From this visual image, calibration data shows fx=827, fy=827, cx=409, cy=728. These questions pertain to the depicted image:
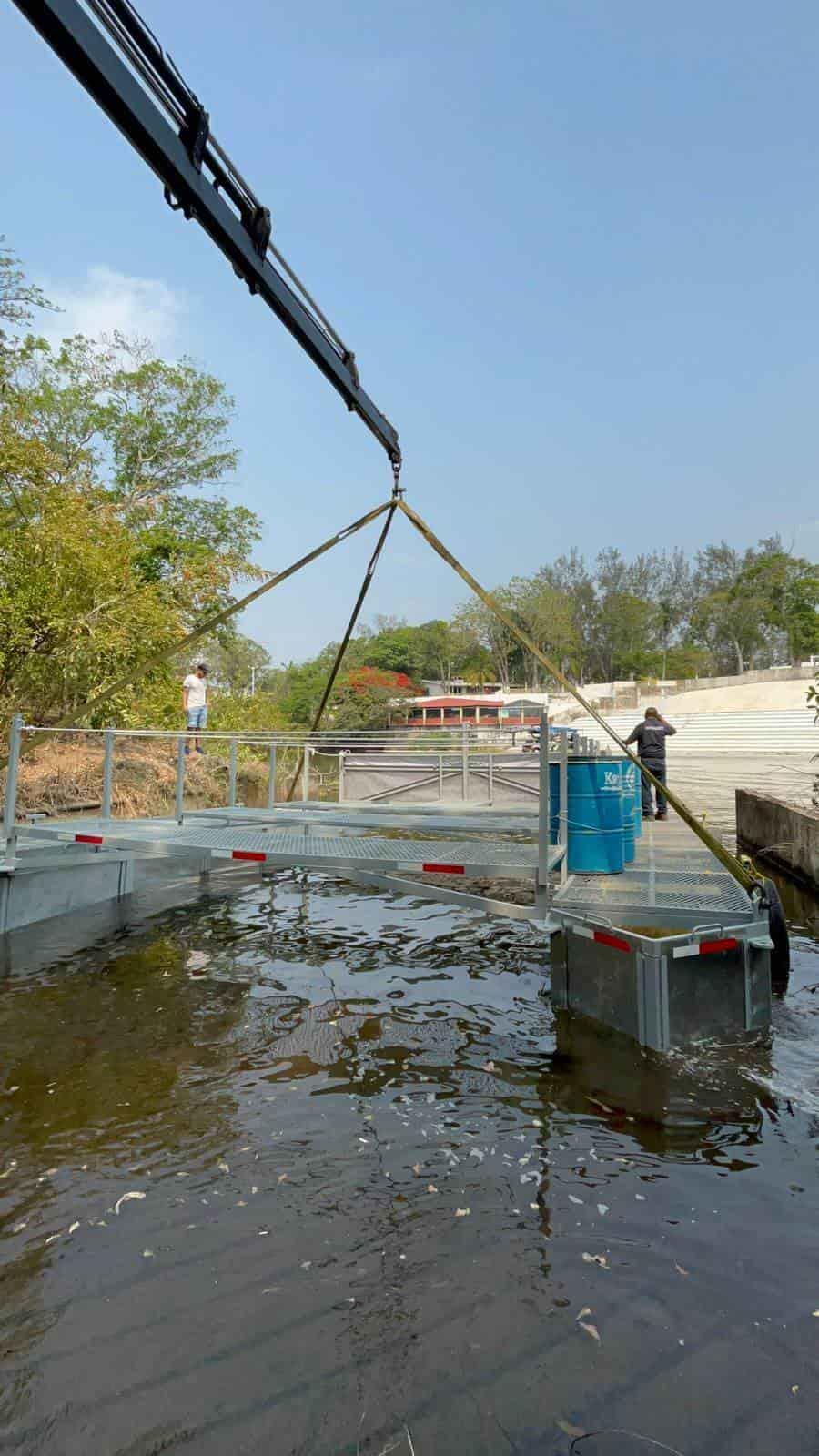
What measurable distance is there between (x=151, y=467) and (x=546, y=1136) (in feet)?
102

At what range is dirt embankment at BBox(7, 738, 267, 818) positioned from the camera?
52.1 ft

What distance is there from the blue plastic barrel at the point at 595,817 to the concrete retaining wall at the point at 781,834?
6.04m

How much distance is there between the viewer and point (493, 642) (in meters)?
98.9

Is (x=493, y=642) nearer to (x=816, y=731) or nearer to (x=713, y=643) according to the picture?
(x=713, y=643)

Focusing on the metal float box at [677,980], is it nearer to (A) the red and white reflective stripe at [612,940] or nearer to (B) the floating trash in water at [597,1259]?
(A) the red and white reflective stripe at [612,940]

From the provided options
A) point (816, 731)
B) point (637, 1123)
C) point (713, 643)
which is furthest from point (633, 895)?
point (713, 643)

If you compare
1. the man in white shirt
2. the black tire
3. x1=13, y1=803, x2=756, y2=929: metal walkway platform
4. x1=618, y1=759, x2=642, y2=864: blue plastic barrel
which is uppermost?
the man in white shirt

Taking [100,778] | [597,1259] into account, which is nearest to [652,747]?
[597,1259]

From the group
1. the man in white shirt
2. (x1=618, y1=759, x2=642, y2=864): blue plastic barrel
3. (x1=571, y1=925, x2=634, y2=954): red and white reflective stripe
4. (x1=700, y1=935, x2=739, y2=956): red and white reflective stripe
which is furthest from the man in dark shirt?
(x1=571, y1=925, x2=634, y2=954): red and white reflective stripe

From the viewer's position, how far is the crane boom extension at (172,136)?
17.9 ft

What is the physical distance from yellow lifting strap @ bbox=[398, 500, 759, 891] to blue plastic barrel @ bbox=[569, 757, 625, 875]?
276 mm

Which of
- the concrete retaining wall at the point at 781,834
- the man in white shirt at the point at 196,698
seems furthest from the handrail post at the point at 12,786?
the concrete retaining wall at the point at 781,834

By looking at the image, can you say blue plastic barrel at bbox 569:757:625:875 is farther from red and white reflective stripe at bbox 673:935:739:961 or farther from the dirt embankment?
the dirt embankment

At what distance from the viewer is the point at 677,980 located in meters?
5.52
